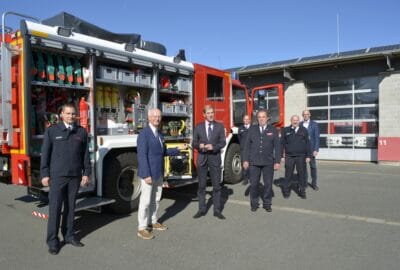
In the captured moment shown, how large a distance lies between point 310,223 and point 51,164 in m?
3.83

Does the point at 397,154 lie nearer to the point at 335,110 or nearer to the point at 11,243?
the point at 335,110

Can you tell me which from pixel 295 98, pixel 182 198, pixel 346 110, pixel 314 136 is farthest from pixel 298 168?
pixel 295 98

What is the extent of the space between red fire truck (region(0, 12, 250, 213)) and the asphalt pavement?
610 mm

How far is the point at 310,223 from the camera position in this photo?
5.83m

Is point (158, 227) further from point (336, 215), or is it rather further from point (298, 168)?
point (298, 168)

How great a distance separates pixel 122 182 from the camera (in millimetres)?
6504

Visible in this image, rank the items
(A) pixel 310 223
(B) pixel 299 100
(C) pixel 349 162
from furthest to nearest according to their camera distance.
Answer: (B) pixel 299 100 < (C) pixel 349 162 < (A) pixel 310 223

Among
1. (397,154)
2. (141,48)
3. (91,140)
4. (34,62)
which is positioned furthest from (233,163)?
(397,154)

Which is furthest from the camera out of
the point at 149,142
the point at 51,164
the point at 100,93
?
the point at 100,93

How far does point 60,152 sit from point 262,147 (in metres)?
3.47

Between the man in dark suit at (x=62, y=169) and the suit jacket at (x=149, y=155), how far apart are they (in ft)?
2.44

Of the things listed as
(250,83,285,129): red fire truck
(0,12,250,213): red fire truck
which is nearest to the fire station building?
(250,83,285,129): red fire truck

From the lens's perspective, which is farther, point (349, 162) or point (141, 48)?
point (349, 162)

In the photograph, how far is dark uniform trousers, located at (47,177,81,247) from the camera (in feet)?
15.1
